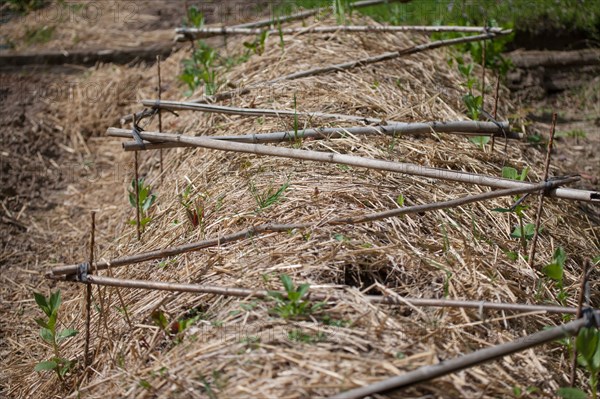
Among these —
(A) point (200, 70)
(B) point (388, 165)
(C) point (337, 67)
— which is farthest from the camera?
(A) point (200, 70)

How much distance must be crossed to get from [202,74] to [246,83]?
318mm

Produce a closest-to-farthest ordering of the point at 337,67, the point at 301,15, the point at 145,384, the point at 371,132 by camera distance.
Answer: the point at 145,384
the point at 371,132
the point at 337,67
the point at 301,15

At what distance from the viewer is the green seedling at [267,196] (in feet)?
9.77

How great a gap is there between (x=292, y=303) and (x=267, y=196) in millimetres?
835

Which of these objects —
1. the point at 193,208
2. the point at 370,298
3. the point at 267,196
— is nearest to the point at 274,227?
the point at 267,196

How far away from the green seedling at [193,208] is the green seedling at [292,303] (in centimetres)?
76

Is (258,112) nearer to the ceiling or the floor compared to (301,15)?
nearer to the floor

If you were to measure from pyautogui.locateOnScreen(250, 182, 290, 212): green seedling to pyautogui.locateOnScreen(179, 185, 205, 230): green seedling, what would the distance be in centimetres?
23

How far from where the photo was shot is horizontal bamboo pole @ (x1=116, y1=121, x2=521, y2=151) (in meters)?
3.28

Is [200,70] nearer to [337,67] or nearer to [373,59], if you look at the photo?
[337,67]

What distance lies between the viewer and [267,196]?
121 inches

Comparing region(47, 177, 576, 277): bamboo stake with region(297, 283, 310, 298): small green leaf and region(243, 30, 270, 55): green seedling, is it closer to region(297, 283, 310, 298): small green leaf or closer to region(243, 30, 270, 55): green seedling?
region(297, 283, 310, 298): small green leaf

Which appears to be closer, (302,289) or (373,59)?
(302,289)

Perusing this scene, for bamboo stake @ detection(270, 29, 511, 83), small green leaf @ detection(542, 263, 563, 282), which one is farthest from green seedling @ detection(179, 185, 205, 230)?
small green leaf @ detection(542, 263, 563, 282)
